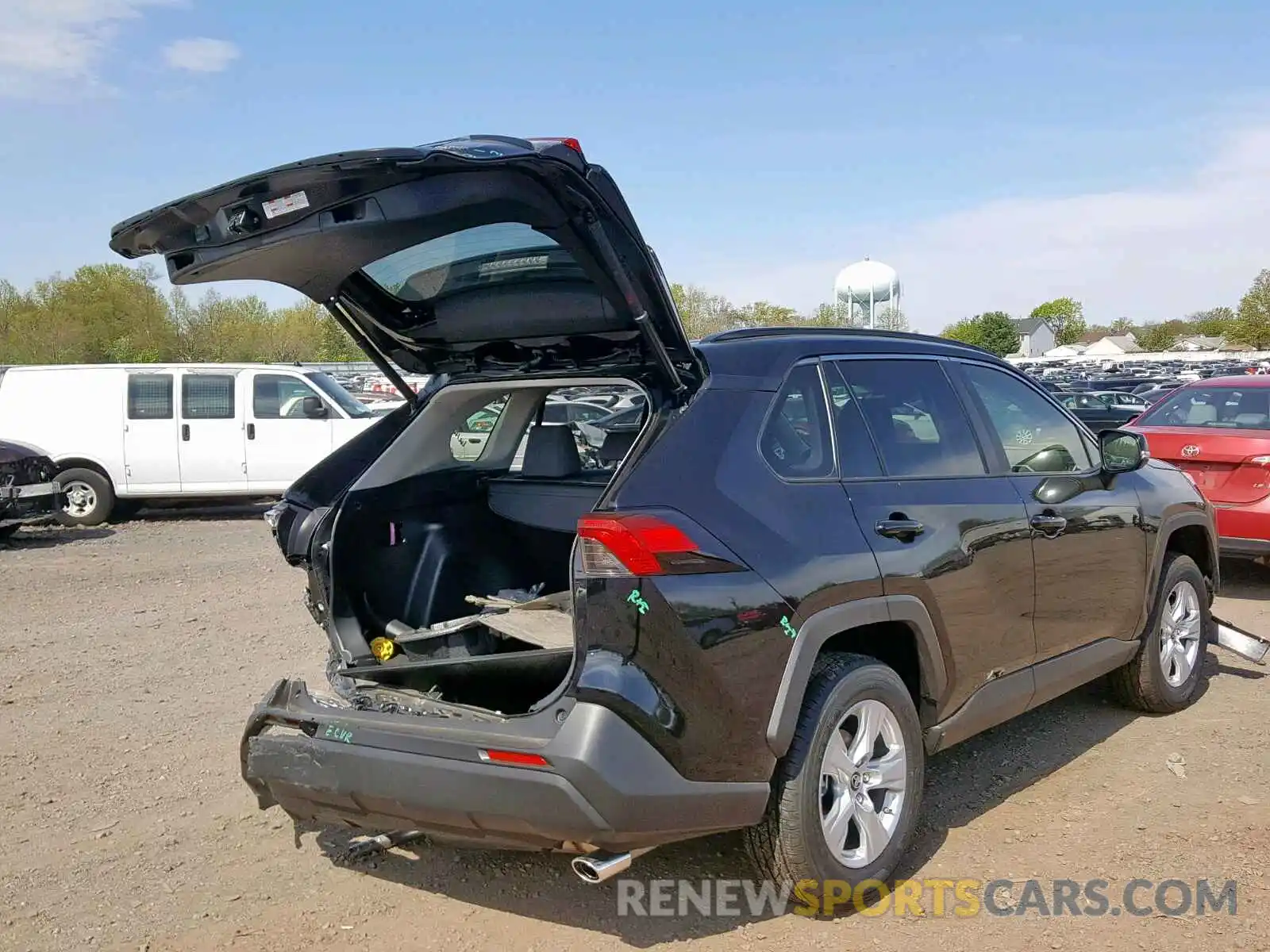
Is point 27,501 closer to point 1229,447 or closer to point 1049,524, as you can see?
point 1049,524

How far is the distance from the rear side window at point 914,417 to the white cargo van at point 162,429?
1037 centimetres

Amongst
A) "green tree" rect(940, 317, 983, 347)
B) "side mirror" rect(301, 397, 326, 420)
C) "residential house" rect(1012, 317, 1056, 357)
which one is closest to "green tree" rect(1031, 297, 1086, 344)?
"residential house" rect(1012, 317, 1056, 357)

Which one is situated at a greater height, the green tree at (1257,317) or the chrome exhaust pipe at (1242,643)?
the green tree at (1257,317)

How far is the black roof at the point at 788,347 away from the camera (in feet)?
12.5

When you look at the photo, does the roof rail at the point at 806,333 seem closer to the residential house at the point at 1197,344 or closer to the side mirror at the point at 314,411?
the side mirror at the point at 314,411

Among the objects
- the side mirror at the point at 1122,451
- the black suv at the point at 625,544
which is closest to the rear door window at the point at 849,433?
the black suv at the point at 625,544

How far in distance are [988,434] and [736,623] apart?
1814 mm

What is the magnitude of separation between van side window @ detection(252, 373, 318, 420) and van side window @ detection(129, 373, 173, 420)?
38.5 inches

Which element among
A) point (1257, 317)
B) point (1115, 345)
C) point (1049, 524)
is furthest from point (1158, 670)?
point (1115, 345)

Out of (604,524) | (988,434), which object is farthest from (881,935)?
(988,434)

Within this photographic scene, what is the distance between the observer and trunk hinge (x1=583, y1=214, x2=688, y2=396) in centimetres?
328

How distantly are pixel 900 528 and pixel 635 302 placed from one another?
1225 millimetres

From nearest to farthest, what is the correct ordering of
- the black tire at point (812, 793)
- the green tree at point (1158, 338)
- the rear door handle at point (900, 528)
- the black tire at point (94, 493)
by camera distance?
the black tire at point (812, 793) → the rear door handle at point (900, 528) → the black tire at point (94, 493) → the green tree at point (1158, 338)

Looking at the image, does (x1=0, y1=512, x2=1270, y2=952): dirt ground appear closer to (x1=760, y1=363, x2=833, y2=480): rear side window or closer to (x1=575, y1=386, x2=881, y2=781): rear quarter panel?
(x1=575, y1=386, x2=881, y2=781): rear quarter panel
